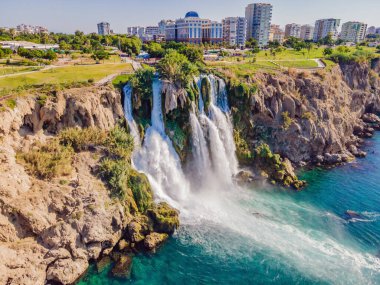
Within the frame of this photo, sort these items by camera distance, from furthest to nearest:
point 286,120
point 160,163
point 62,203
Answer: point 286,120, point 160,163, point 62,203

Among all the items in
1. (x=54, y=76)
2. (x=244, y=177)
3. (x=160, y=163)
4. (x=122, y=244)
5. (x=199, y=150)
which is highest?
(x=54, y=76)

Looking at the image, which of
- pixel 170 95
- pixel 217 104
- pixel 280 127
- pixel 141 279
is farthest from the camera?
pixel 280 127

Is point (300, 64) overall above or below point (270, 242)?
above

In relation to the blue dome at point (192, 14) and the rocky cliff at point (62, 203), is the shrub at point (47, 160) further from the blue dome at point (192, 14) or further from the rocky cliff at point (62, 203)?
the blue dome at point (192, 14)

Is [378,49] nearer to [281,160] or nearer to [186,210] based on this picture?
[281,160]

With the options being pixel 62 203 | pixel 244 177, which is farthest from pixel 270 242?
pixel 62 203

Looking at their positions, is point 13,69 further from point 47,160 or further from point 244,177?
point 244,177

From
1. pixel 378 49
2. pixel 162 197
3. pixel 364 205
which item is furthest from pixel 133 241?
pixel 378 49
